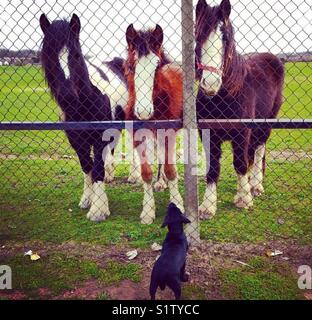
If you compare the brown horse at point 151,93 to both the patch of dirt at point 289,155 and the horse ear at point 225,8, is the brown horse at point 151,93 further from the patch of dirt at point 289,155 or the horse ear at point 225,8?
the patch of dirt at point 289,155

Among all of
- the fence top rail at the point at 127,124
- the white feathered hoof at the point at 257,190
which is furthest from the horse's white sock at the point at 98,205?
the white feathered hoof at the point at 257,190

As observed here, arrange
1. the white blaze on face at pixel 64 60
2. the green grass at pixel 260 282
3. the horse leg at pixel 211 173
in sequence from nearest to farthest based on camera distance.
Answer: the green grass at pixel 260 282
the white blaze on face at pixel 64 60
the horse leg at pixel 211 173

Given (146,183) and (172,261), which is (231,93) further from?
(172,261)

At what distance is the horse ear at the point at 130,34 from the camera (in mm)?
3562

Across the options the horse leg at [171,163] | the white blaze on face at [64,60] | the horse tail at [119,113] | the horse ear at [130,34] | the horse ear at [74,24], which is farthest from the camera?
the horse tail at [119,113]

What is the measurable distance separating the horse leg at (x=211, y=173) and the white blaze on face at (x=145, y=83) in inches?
49.4

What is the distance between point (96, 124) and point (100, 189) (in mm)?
1483

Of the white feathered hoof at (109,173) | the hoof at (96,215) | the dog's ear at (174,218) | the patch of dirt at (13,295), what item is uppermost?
the white feathered hoof at (109,173)

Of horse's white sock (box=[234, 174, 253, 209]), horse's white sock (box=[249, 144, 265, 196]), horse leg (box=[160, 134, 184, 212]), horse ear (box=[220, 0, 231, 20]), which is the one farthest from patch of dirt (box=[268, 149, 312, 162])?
horse ear (box=[220, 0, 231, 20])

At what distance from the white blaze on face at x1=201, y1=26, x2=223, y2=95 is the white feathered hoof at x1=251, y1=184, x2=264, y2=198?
2289mm

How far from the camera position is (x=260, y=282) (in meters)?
3.28

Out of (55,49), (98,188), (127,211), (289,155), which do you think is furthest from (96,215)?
(289,155)

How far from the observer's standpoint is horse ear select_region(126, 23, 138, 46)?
356 centimetres
